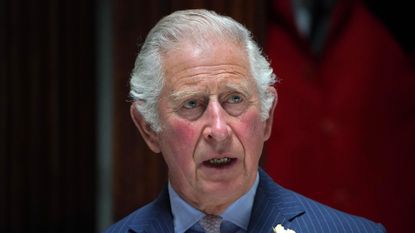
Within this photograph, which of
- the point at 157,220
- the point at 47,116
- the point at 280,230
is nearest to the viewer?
the point at 280,230

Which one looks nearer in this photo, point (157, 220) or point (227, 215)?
point (227, 215)

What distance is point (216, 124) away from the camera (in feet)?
7.59

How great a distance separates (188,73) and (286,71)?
6.74 ft

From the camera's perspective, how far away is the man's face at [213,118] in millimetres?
2340

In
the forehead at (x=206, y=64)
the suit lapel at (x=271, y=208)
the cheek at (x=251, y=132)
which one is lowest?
the suit lapel at (x=271, y=208)

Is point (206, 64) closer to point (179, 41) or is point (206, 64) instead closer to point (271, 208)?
point (179, 41)

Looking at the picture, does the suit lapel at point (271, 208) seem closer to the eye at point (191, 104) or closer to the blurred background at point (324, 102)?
the eye at point (191, 104)

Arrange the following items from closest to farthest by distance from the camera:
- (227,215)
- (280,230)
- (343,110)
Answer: (280,230)
(227,215)
(343,110)

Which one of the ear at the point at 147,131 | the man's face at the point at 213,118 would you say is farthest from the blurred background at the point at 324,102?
the man's face at the point at 213,118

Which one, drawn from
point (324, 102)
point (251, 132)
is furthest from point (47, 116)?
point (251, 132)

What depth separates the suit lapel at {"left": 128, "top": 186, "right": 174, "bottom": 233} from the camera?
2523 millimetres

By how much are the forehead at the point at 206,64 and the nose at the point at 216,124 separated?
0.07 metres

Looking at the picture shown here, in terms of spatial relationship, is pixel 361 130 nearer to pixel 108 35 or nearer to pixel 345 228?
pixel 108 35

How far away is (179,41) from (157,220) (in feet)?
1.82
